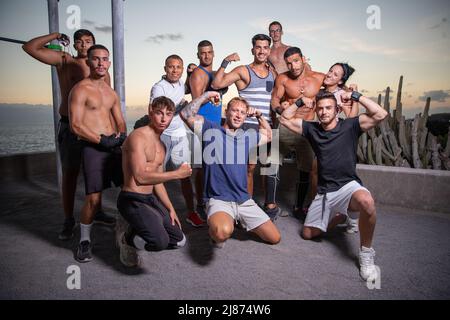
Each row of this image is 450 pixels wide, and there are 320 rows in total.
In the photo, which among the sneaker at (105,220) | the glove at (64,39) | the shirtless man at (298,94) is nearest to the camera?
the glove at (64,39)

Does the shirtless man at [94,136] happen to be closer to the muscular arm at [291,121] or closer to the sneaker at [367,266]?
the muscular arm at [291,121]

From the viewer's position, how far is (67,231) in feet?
11.8

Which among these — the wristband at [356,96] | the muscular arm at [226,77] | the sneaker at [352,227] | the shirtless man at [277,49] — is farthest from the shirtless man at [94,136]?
the shirtless man at [277,49]

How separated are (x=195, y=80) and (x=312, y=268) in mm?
2682

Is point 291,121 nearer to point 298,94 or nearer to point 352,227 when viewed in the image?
point 298,94

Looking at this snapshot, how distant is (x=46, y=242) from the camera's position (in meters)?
3.50

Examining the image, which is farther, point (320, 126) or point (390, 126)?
point (390, 126)

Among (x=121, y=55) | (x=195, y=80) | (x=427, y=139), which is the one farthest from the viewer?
(x=427, y=139)

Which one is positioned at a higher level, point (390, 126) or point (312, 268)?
point (390, 126)

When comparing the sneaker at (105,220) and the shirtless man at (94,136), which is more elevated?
the shirtless man at (94,136)

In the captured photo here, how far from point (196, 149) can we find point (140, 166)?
4.11 feet

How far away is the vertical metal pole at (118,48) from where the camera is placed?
473 centimetres
